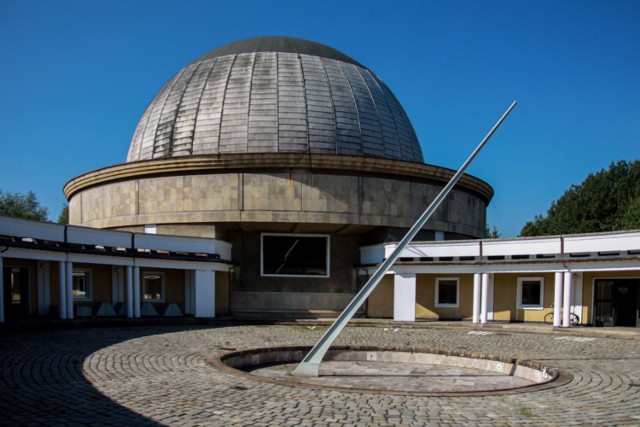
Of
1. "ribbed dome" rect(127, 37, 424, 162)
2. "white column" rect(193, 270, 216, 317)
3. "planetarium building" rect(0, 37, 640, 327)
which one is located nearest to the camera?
"planetarium building" rect(0, 37, 640, 327)

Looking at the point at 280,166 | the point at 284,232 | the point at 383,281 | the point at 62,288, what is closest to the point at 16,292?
the point at 62,288

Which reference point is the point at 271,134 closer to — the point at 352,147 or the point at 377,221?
the point at 352,147

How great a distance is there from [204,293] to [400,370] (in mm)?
16899

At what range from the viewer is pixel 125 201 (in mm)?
34281

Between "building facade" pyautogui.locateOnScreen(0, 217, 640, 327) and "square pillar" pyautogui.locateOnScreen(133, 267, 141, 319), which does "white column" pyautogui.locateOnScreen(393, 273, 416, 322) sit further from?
"square pillar" pyautogui.locateOnScreen(133, 267, 141, 319)

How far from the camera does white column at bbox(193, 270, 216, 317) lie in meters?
30.6

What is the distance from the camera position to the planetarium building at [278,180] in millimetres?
31844

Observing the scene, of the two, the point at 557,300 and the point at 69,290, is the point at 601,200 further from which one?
the point at 69,290

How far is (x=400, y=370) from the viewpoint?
16.3 m

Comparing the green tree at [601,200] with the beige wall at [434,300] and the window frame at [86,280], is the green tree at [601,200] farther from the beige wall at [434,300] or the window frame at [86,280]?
the window frame at [86,280]

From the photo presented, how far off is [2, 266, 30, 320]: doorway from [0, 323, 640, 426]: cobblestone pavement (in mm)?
6907

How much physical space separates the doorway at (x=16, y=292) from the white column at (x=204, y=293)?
323 inches

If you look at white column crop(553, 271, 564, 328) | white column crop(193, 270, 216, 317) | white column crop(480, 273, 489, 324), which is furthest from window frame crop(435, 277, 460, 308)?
white column crop(193, 270, 216, 317)

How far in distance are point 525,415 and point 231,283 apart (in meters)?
25.6
